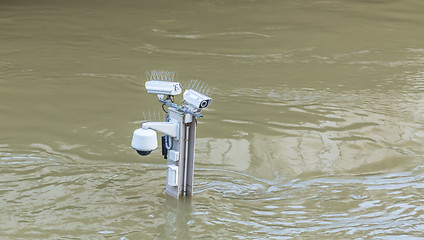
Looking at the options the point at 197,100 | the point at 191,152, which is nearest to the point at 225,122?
the point at 191,152

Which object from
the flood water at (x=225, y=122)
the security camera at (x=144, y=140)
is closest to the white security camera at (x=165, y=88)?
the security camera at (x=144, y=140)

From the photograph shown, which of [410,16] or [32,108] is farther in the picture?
[410,16]

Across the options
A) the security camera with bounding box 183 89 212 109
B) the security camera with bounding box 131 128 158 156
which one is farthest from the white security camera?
the security camera with bounding box 131 128 158 156

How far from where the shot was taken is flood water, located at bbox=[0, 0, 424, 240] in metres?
3.11

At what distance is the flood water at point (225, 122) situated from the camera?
3.11m

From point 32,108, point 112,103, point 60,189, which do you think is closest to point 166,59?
point 112,103

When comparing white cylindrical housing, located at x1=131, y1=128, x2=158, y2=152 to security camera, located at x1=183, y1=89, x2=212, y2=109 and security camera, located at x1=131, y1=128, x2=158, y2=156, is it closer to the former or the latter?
security camera, located at x1=131, y1=128, x2=158, y2=156

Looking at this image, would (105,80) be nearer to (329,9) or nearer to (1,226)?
(1,226)

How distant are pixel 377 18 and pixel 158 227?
520 centimetres

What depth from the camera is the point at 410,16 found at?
24.7 feet

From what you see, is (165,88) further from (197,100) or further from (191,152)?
(191,152)

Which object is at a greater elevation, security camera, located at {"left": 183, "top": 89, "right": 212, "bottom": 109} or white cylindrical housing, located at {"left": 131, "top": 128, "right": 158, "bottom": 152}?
security camera, located at {"left": 183, "top": 89, "right": 212, "bottom": 109}

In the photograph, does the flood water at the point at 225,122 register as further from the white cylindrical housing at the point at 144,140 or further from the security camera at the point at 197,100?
the security camera at the point at 197,100

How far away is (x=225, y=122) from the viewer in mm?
4383
